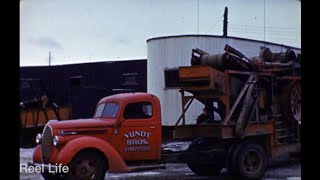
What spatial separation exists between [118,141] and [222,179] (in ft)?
9.21

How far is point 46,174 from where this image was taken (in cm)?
880

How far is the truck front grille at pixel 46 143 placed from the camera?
8.85 metres

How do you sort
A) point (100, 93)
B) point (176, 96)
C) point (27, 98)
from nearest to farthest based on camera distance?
point (176, 96), point (27, 98), point (100, 93)

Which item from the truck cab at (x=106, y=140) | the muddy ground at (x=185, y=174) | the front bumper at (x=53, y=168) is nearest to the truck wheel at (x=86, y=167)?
the truck cab at (x=106, y=140)

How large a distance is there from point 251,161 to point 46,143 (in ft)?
13.8

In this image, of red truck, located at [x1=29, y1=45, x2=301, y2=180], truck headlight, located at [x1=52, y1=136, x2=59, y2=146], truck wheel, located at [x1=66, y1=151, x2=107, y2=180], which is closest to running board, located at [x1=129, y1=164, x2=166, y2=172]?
red truck, located at [x1=29, y1=45, x2=301, y2=180]

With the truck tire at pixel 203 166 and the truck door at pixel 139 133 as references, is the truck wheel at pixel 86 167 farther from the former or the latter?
the truck tire at pixel 203 166

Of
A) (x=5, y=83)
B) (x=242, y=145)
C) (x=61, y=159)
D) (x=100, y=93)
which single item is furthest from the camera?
(x=100, y=93)

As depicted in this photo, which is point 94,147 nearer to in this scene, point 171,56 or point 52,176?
point 52,176

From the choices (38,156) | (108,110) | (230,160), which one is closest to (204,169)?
(230,160)

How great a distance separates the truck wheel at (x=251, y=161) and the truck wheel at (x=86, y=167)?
9.45 ft

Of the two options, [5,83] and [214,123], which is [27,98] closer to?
[214,123]
